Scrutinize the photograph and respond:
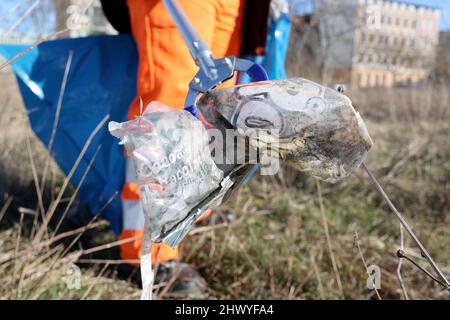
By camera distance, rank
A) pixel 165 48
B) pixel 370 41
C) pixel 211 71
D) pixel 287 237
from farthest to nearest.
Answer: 1. pixel 370 41
2. pixel 287 237
3. pixel 165 48
4. pixel 211 71

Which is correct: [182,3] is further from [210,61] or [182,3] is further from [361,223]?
[361,223]

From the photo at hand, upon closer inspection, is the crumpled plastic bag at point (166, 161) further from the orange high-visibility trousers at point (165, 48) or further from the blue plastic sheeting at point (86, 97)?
the blue plastic sheeting at point (86, 97)

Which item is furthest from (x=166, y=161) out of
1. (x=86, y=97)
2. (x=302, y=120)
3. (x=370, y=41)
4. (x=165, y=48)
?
(x=370, y=41)

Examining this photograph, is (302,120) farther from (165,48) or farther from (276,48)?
(276,48)

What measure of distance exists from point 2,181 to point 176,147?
4.56 ft

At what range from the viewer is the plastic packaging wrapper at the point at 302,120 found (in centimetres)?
55

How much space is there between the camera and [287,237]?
156cm

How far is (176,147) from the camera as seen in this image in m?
0.55

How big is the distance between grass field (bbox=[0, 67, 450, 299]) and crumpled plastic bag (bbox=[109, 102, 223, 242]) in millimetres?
380

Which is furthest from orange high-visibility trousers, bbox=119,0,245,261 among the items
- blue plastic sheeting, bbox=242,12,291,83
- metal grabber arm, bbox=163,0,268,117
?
metal grabber arm, bbox=163,0,268,117

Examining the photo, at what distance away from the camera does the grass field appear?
3.84 ft

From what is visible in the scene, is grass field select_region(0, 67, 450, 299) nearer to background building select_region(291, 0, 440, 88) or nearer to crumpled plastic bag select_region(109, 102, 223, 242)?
crumpled plastic bag select_region(109, 102, 223, 242)

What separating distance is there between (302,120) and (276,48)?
0.79 meters

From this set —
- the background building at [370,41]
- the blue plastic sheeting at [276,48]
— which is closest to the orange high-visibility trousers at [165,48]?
the blue plastic sheeting at [276,48]
